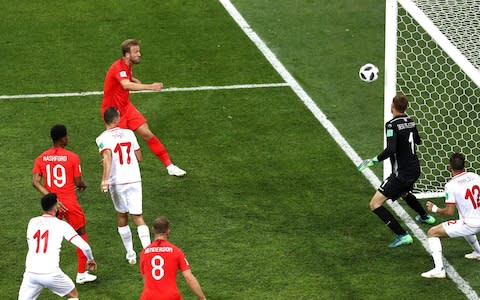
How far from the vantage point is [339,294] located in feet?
40.2

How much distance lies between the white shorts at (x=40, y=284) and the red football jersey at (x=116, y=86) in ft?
11.8

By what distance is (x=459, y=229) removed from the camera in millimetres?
12391

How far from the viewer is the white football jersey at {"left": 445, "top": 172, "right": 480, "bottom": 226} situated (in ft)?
40.4

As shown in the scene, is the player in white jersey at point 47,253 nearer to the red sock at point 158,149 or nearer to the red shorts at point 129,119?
the red shorts at point 129,119

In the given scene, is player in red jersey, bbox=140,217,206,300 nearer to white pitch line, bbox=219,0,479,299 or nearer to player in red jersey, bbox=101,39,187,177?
player in red jersey, bbox=101,39,187,177

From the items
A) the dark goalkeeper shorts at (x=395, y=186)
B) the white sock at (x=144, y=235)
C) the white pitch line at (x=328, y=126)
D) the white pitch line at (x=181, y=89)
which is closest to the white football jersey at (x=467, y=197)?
the white pitch line at (x=328, y=126)

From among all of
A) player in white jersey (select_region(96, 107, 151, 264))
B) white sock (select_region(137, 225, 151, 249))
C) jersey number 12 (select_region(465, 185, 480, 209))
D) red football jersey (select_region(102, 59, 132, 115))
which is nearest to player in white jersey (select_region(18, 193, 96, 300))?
player in white jersey (select_region(96, 107, 151, 264))

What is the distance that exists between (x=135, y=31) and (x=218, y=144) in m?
4.86

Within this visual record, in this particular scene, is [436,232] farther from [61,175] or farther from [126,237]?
[61,175]

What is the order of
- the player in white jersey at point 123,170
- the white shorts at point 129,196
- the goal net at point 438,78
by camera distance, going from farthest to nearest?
the goal net at point 438,78
the white shorts at point 129,196
the player in white jersey at point 123,170

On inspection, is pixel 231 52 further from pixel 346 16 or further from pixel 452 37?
pixel 452 37

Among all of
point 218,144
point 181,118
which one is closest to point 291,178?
point 218,144

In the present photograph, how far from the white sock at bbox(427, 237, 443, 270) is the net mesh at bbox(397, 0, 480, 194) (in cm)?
229

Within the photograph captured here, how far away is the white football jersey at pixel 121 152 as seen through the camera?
1255 centimetres
